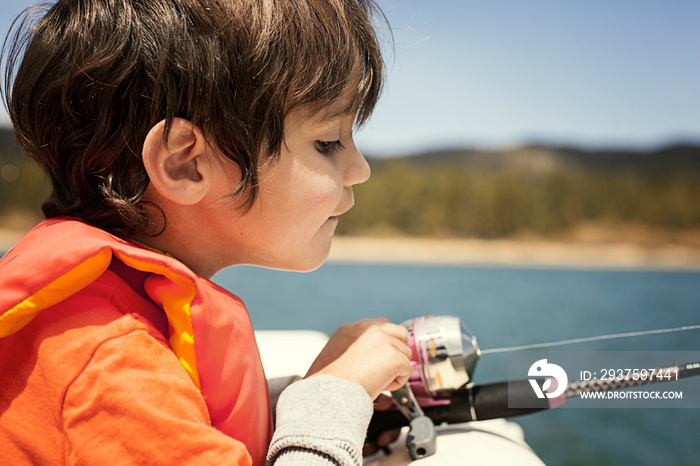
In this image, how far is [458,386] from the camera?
2.45 feet

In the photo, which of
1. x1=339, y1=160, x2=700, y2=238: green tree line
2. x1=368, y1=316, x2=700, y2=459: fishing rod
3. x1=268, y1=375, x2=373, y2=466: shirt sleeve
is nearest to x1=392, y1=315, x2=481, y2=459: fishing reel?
x1=368, y1=316, x2=700, y2=459: fishing rod

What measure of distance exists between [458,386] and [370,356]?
0.19m

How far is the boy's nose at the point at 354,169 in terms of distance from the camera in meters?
0.67

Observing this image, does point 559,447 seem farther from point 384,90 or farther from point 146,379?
point 146,379

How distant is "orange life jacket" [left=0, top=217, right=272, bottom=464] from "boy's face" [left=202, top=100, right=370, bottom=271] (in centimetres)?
10

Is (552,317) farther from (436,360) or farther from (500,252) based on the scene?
(500,252)

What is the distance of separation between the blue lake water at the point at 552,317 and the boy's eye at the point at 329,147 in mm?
691

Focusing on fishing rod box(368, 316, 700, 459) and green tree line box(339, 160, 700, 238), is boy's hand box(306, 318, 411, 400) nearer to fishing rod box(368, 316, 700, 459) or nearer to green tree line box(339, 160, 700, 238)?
fishing rod box(368, 316, 700, 459)

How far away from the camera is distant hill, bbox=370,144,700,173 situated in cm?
1117

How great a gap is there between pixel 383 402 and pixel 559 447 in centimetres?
76

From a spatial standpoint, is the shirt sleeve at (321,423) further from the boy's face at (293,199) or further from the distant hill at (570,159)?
the distant hill at (570,159)

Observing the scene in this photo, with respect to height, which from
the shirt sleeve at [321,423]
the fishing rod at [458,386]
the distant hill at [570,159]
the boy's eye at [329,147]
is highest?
the boy's eye at [329,147]

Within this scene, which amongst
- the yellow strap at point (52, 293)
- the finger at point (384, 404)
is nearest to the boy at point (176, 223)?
the yellow strap at point (52, 293)

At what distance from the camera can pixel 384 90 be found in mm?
728
